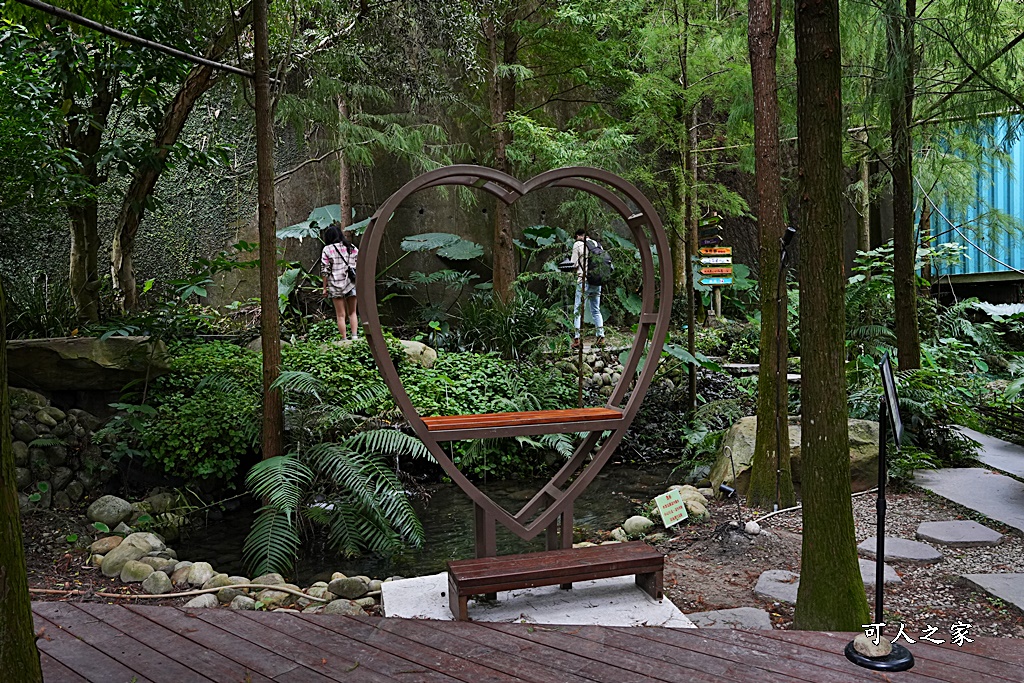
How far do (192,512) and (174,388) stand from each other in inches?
51.1

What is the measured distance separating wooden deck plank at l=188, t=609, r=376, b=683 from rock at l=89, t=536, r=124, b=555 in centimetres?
217

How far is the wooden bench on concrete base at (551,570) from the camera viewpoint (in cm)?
329

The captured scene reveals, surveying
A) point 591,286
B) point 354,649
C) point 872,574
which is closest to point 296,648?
point 354,649

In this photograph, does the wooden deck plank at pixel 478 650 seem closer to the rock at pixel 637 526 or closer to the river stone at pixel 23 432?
the rock at pixel 637 526

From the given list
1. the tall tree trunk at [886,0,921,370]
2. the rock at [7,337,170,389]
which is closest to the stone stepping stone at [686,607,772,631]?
the tall tree trunk at [886,0,921,370]

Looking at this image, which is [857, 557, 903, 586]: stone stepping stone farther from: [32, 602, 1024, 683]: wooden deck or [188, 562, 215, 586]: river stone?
[188, 562, 215, 586]: river stone

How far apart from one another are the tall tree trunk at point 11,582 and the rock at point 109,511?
3840mm

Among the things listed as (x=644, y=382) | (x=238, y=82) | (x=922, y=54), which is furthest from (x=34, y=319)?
A: (x=922, y=54)

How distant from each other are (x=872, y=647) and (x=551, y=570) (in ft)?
4.33

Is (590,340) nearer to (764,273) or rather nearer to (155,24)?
(764,273)

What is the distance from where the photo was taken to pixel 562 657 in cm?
281

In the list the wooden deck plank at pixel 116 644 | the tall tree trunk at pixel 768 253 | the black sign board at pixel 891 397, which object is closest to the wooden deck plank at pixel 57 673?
the wooden deck plank at pixel 116 644

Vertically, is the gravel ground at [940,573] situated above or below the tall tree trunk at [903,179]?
below

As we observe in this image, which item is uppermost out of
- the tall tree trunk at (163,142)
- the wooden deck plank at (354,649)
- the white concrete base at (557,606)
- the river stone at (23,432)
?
the tall tree trunk at (163,142)
